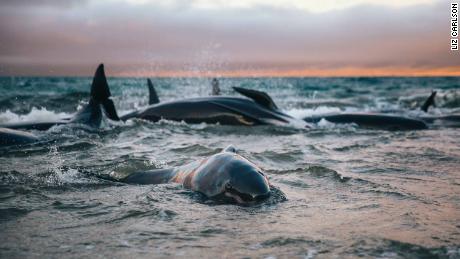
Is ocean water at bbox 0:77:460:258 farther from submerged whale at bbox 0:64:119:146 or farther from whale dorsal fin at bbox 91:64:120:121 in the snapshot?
whale dorsal fin at bbox 91:64:120:121

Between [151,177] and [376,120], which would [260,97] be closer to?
[376,120]

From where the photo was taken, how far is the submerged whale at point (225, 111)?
9531 millimetres

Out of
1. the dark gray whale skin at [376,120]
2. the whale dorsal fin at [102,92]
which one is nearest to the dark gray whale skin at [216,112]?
the whale dorsal fin at [102,92]

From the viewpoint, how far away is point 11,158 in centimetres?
591

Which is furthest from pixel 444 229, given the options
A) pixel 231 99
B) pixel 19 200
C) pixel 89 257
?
pixel 231 99

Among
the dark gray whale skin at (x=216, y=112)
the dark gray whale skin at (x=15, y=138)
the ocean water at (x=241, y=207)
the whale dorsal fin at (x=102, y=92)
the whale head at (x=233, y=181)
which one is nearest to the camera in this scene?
the ocean water at (x=241, y=207)

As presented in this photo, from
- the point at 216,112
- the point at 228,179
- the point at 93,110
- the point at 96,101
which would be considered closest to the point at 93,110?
the point at 93,110

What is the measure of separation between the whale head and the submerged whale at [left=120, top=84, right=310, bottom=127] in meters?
5.38

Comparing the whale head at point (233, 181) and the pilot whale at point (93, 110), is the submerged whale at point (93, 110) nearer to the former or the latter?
the pilot whale at point (93, 110)

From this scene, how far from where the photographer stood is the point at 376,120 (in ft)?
34.0

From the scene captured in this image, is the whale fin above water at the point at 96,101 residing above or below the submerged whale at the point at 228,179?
above

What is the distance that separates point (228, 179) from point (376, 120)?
24.1ft

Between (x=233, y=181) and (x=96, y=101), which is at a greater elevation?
(x=96, y=101)

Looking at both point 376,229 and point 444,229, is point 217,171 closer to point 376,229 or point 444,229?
point 376,229
